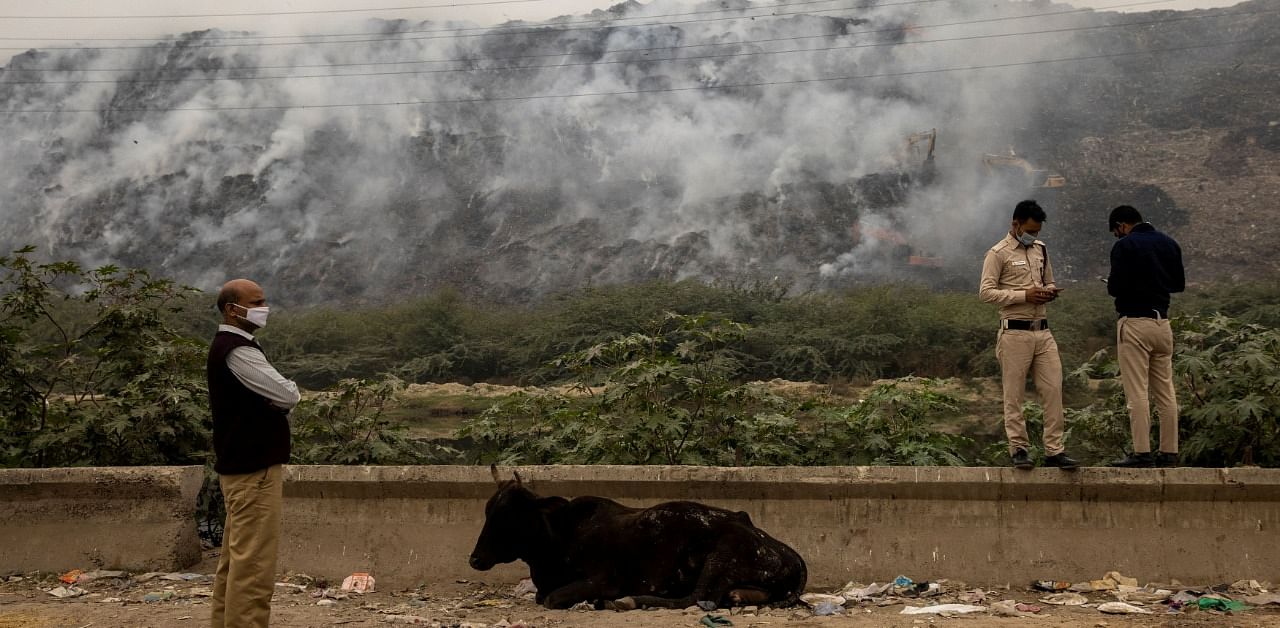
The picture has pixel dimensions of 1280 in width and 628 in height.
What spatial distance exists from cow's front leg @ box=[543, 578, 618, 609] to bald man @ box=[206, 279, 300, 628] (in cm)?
160

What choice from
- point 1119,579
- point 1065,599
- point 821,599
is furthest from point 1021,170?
point 821,599

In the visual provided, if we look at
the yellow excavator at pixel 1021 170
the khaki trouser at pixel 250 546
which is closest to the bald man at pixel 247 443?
the khaki trouser at pixel 250 546

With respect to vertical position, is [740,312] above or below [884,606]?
above

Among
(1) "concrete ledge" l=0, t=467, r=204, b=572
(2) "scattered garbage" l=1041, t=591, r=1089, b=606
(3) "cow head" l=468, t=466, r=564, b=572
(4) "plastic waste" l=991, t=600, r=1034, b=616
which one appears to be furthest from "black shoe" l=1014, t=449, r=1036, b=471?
(1) "concrete ledge" l=0, t=467, r=204, b=572

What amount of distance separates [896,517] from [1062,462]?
991mm

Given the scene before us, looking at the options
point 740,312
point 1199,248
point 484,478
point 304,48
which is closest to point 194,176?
point 304,48

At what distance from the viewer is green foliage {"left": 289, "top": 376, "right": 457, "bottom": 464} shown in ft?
25.0

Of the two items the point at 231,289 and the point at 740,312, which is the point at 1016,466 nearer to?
the point at 231,289

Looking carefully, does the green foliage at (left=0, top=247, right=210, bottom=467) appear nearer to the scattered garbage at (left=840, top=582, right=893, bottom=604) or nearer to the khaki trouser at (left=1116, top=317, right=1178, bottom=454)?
the scattered garbage at (left=840, top=582, right=893, bottom=604)

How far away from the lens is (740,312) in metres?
27.0

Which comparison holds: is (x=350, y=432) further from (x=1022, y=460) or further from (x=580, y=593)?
(x=1022, y=460)

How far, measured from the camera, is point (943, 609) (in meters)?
5.58

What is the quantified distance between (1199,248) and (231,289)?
37377 millimetres

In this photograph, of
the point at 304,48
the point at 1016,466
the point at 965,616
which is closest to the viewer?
the point at 965,616
